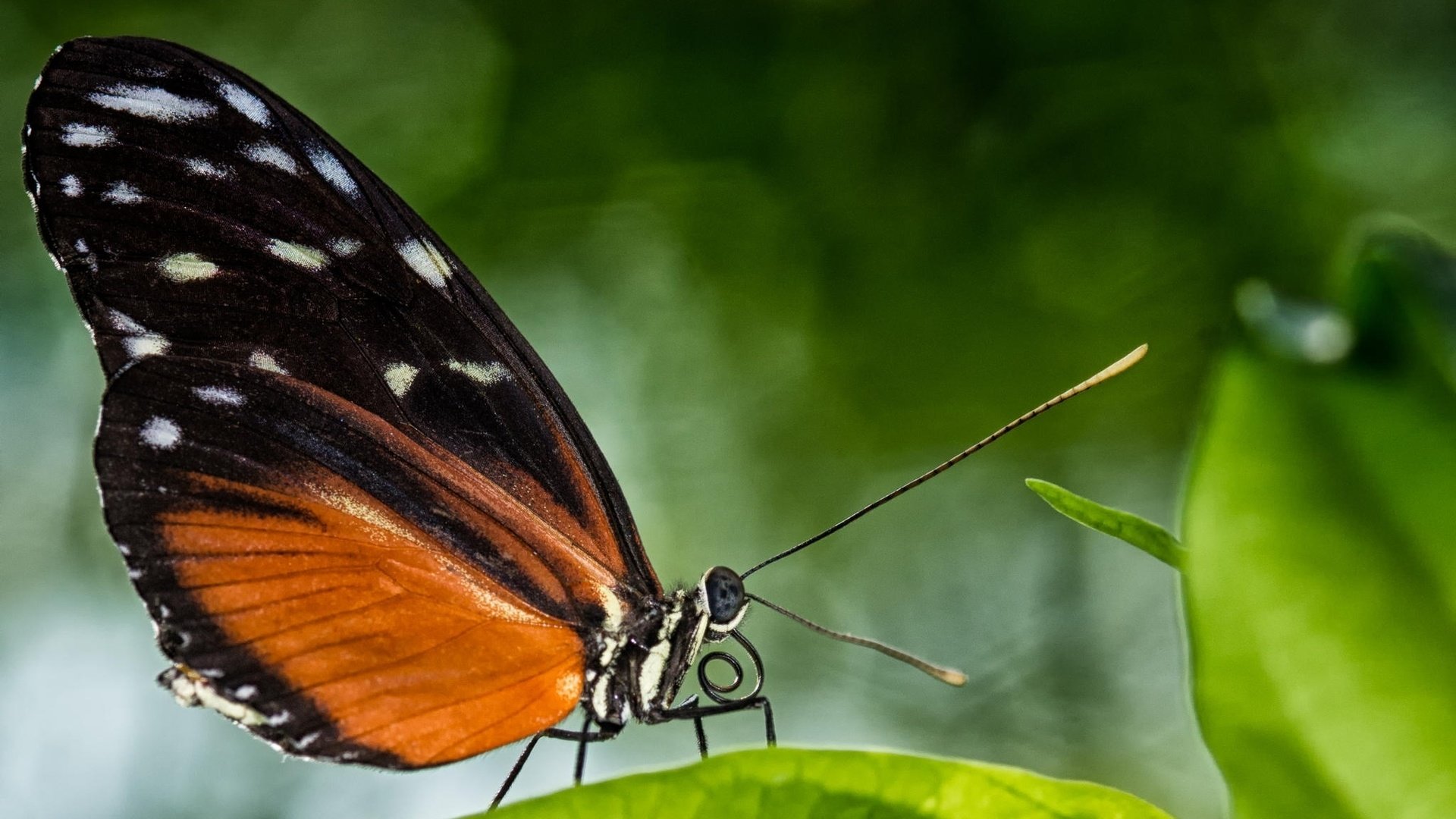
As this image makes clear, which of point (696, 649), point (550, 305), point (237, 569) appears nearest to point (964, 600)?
point (550, 305)

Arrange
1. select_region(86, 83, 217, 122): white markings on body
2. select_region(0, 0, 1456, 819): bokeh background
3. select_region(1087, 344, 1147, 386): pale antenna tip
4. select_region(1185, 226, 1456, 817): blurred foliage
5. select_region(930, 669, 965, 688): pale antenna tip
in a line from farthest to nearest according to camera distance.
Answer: select_region(0, 0, 1456, 819): bokeh background < select_region(86, 83, 217, 122): white markings on body < select_region(930, 669, 965, 688): pale antenna tip < select_region(1087, 344, 1147, 386): pale antenna tip < select_region(1185, 226, 1456, 817): blurred foliage

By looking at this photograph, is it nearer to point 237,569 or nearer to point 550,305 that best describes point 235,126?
point 237,569

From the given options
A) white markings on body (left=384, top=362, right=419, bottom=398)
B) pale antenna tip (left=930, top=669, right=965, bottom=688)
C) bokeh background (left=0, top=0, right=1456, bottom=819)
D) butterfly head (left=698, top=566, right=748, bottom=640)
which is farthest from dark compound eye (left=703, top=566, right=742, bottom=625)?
bokeh background (left=0, top=0, right=1456, bottom=819)

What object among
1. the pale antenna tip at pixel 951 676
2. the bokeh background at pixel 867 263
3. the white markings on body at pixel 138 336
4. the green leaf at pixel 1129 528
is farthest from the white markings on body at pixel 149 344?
the bokeh background at pixel 867 263

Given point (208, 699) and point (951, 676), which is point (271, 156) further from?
point (951, 676)

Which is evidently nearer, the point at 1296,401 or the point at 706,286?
the point at 1296,401

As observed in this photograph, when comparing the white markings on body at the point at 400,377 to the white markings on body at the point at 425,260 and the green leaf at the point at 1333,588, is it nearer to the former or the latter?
the white markings on body at the point at 425,260

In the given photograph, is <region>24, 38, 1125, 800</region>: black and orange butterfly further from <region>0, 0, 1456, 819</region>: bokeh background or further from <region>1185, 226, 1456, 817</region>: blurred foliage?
<region>0, 0, 1456, 819</region>: bokeh background
